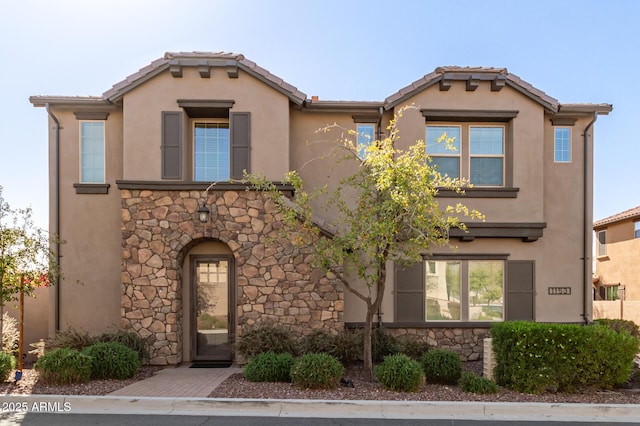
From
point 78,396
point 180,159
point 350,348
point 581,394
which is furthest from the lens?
point 180,159

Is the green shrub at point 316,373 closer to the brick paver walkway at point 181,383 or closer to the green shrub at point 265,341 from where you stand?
the green shrub at point 265,341

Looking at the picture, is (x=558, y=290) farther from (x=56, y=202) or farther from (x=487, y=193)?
(x=56, y=202)

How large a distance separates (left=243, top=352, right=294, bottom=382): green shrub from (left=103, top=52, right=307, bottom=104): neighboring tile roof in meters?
6.32

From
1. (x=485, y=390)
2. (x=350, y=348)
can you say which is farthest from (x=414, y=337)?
(x=485, y=390)

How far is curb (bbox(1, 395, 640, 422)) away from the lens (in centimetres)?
663

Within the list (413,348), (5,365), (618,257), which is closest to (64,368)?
(5,365)

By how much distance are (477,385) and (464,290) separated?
3.38 meters

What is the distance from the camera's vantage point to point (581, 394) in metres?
7.47

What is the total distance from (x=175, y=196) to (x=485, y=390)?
7.90m

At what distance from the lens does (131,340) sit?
29.8 ft

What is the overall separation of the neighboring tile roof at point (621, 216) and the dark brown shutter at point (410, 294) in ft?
48.4

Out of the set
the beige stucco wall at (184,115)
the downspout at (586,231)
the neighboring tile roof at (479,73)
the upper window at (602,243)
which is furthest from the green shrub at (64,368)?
the upper window at (602,243)

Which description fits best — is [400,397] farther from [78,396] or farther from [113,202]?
[113,202]

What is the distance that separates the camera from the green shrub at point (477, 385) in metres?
7.32
